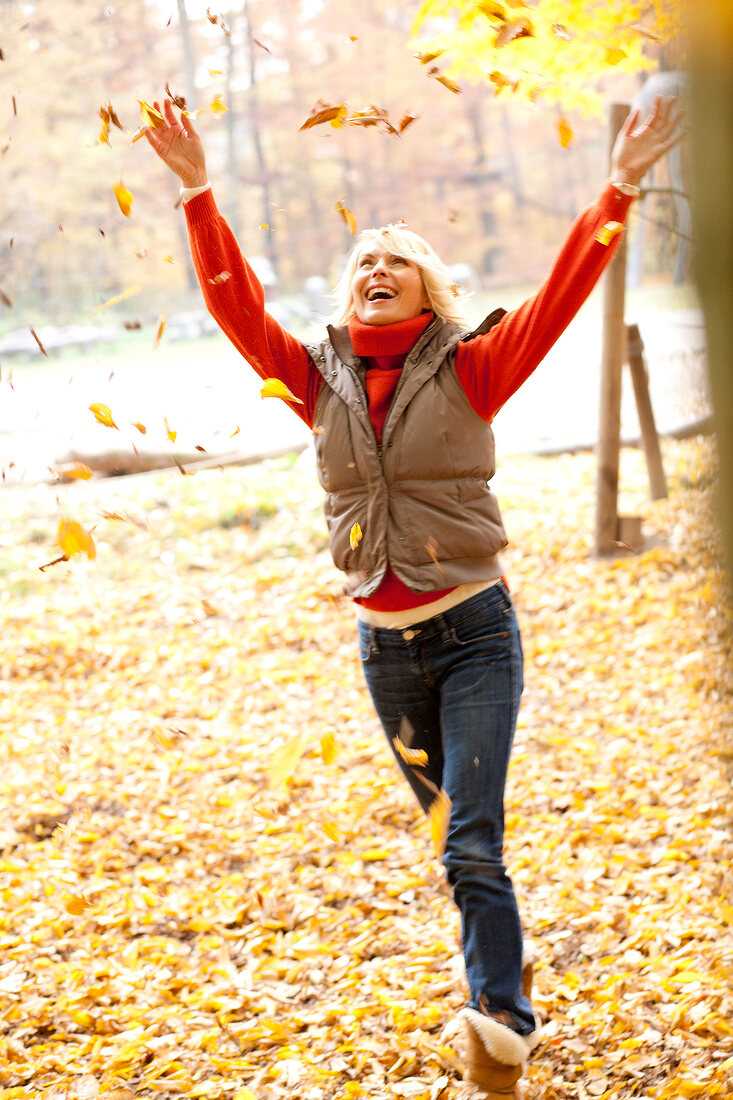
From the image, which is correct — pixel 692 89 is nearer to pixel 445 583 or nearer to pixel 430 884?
pixel 445 583

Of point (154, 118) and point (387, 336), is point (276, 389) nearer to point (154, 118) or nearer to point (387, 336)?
point (387, 336)

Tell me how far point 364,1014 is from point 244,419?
10.5 metres

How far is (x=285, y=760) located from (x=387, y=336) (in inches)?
103

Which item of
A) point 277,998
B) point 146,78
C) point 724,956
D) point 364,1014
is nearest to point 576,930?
point 724,956

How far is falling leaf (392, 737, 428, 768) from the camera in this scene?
2641 millimetres

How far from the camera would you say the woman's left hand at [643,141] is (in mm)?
2287

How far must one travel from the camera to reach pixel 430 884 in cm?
381

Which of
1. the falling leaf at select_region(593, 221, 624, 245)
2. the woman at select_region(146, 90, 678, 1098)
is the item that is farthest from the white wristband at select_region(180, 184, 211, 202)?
the falling leaf at select_region(593, 221, 624, 245)

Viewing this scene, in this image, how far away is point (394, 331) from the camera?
8.70 feet

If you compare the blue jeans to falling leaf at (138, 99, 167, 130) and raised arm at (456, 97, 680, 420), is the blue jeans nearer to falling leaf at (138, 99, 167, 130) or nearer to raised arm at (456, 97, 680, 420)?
raised arm at (456, 97, 680, 420)

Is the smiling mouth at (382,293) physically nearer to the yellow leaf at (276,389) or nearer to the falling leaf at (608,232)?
the yellow leaf at (276,389)

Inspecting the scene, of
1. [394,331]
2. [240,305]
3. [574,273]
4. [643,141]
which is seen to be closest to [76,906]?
[240,305]

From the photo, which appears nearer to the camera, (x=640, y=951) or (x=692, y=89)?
(x=692, y=89)

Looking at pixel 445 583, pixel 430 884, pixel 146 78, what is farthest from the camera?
pixel 146 78
